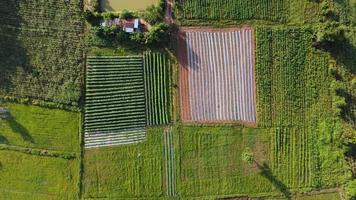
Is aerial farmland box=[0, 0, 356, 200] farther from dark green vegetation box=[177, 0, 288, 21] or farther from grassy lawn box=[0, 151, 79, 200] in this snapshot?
grassy lawn box=[0, 151, 79, 200]

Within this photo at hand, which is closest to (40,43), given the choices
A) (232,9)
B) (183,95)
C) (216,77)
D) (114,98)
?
(114,98)

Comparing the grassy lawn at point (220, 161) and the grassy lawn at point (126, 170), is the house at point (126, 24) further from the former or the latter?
the grassy lawn at point (220, 161)

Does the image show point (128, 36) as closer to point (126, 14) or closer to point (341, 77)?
point (126, 14)

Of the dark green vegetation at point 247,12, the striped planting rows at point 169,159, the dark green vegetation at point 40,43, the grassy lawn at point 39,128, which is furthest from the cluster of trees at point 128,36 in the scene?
the striped planting rows at point 169,159

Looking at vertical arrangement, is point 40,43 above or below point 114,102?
above

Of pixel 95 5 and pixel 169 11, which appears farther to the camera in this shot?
pixel 169 11

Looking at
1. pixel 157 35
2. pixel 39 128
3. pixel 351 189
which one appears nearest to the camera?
pixel 351 189

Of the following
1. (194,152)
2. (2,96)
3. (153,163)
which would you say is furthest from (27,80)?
(194,152)
